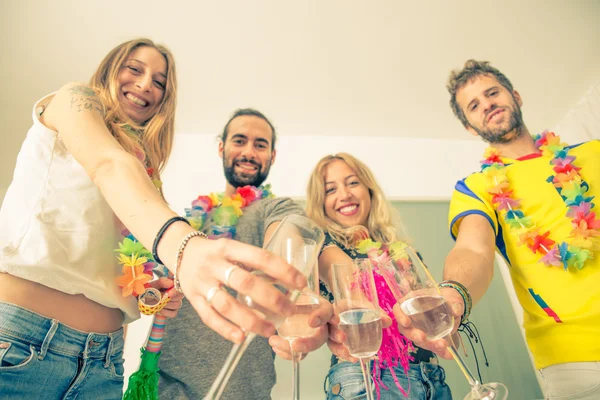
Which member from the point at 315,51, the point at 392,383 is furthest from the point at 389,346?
the point at 315,51

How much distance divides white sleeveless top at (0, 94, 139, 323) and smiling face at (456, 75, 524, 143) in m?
1.54

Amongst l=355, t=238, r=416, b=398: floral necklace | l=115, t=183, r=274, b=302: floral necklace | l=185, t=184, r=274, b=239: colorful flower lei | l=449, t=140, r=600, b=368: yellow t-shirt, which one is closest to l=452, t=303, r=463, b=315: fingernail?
l=355, t=238, r=416, b=398: floral necklace

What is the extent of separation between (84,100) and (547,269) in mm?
1348

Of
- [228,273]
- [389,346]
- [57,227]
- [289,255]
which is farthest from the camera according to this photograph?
[389,346]

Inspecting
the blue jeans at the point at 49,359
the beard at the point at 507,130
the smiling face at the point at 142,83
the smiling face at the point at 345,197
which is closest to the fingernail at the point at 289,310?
the blue jeans at the point at 49,359

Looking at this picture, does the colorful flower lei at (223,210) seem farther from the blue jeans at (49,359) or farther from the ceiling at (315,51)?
the ceiling at (315,51)

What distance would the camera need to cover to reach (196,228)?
1.37 meters

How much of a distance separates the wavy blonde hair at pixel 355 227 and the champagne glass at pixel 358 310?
29.4 inches

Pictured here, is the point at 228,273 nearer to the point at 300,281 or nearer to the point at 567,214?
the point at 300,281

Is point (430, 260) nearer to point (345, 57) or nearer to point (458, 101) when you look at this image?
point (458, 101)

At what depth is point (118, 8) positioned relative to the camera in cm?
187

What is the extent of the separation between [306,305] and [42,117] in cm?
75

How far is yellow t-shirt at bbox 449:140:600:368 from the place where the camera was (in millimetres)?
994

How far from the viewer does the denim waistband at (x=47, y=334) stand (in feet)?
1.97
